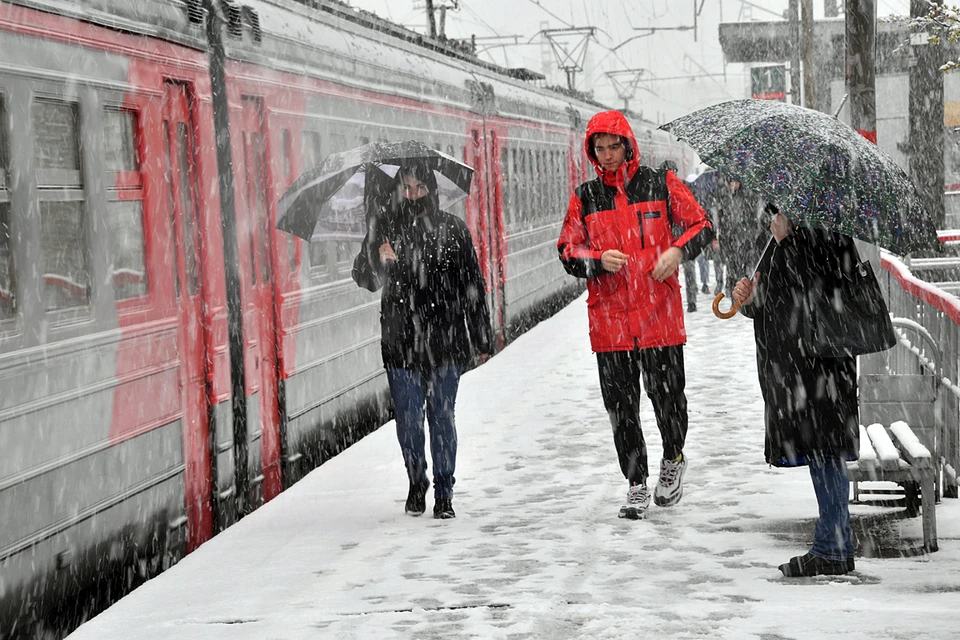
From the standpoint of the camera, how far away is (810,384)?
4.98 metres

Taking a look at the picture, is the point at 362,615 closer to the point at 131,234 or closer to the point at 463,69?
the point at 131,234

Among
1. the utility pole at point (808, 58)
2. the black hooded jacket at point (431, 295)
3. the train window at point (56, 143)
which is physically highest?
the utility pole at point (808, 58)

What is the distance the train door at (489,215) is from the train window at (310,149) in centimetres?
486

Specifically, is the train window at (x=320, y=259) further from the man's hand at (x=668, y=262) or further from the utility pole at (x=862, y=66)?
the utility pole at (x=862, y=66)

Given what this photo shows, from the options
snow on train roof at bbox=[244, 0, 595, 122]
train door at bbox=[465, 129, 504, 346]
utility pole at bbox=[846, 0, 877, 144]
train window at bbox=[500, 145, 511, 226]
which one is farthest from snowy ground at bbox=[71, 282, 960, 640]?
train window at bbox=[500, 145, 511, 226]

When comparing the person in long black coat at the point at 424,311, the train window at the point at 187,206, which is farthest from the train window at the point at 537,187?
the train window at the point at 187,206

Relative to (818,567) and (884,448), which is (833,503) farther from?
(884,448)

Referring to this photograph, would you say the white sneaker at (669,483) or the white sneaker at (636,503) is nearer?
the white sneaker at (636,503)

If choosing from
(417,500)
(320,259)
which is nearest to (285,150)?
(320,259)

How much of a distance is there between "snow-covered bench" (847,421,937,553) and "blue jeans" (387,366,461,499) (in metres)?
1.92

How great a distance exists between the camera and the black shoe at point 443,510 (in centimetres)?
647

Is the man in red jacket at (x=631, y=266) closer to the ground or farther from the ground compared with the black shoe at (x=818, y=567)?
farther from the ground

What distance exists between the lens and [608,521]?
6.23 m

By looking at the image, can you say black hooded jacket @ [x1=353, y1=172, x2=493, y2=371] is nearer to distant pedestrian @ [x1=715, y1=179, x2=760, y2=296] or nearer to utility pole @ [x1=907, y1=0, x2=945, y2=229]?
distant pedestrian @ [x1=715, y1=179, x2=760, y2=296]
